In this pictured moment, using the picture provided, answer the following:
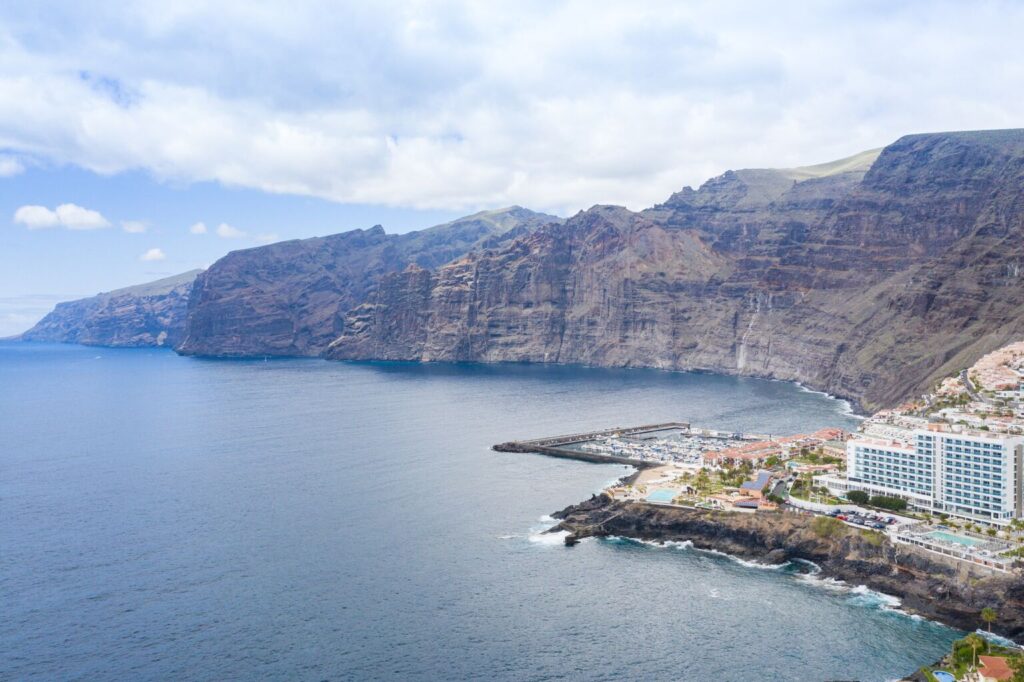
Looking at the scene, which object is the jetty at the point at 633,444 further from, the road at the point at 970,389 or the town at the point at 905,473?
the road at the point at 970,389

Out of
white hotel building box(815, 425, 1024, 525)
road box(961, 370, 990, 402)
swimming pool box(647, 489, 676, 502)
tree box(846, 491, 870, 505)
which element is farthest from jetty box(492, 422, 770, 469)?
tree box(846, 491, 870, 505)

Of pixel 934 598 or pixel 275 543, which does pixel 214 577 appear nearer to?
pixel 275 543

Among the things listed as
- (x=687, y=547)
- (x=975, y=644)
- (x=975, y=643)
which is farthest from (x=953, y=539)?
(x=687, y=547)

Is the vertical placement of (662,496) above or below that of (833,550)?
above

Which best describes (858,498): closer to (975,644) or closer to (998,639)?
(998,639)

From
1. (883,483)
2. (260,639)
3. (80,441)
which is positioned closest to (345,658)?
(260,639)

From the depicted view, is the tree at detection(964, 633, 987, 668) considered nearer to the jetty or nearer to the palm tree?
the palm tree
